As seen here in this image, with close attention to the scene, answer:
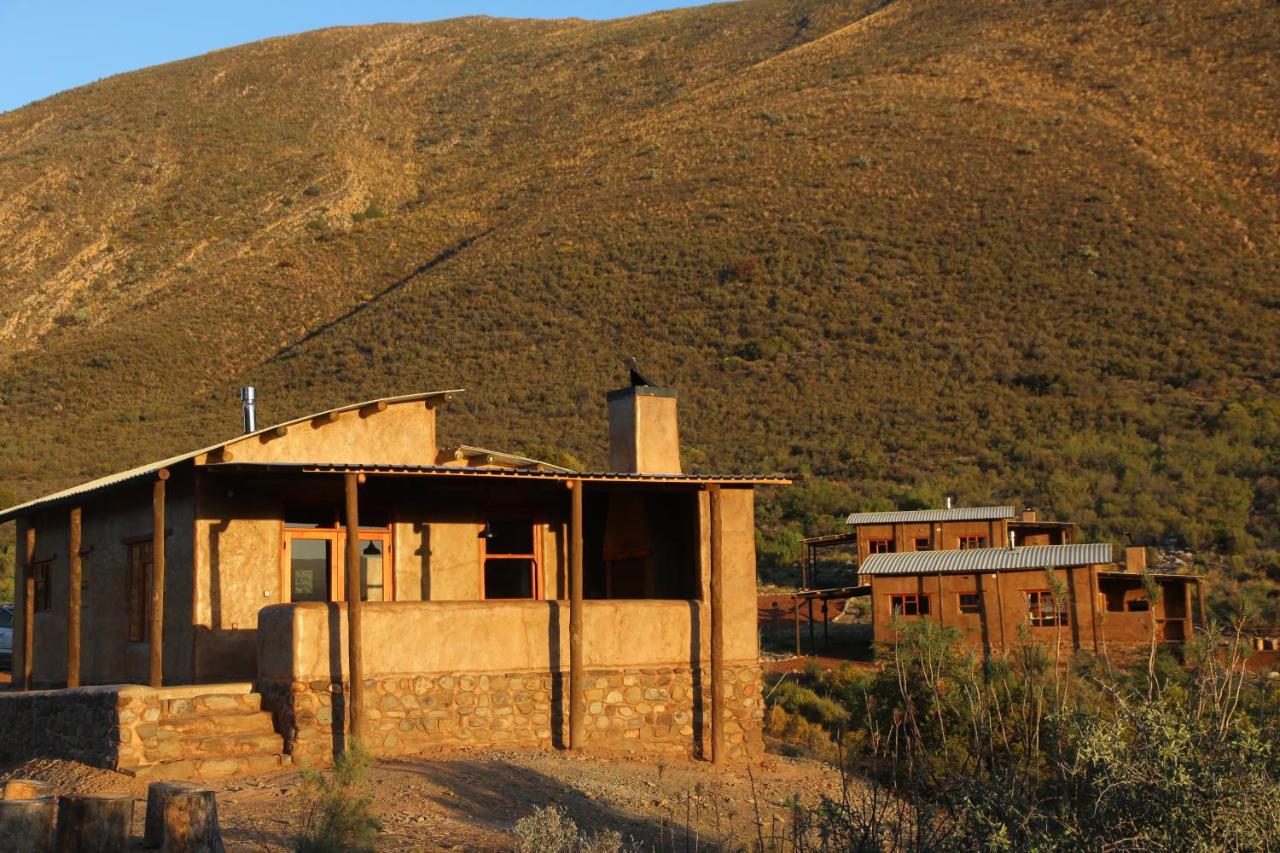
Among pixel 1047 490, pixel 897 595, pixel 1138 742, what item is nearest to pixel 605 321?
pixel 1047 490

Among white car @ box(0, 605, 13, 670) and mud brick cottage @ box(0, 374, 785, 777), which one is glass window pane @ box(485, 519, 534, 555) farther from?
white car @ box(0, 605, 13, 670)

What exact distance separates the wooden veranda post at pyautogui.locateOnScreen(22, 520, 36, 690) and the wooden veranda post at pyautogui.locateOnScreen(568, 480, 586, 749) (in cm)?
826

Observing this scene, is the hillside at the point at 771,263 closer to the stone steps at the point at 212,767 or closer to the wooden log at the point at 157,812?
the stone steps at the point at 212,767

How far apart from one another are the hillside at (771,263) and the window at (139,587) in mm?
26476

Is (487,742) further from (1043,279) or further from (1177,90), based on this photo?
(1177,90)

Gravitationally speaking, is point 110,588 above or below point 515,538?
below

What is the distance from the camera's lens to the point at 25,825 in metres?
8.13

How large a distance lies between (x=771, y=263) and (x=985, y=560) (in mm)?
26675

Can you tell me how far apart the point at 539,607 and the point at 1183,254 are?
4638 cm

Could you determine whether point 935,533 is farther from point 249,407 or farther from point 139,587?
point 139,587

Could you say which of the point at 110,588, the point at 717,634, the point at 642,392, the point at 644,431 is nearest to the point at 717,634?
the point at 717,634

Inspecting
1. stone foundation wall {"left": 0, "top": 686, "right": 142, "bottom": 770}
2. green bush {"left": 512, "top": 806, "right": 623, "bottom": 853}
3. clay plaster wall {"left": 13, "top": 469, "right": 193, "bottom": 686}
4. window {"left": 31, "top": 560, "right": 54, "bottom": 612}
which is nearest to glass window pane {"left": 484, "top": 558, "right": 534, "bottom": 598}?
clay plaster wall {"left": 13, "top": 469, "right": 193, "bottom": 686}

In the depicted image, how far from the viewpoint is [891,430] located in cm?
4947

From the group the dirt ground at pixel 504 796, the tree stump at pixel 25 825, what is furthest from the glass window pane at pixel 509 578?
the tree stump at pixel 25 825
